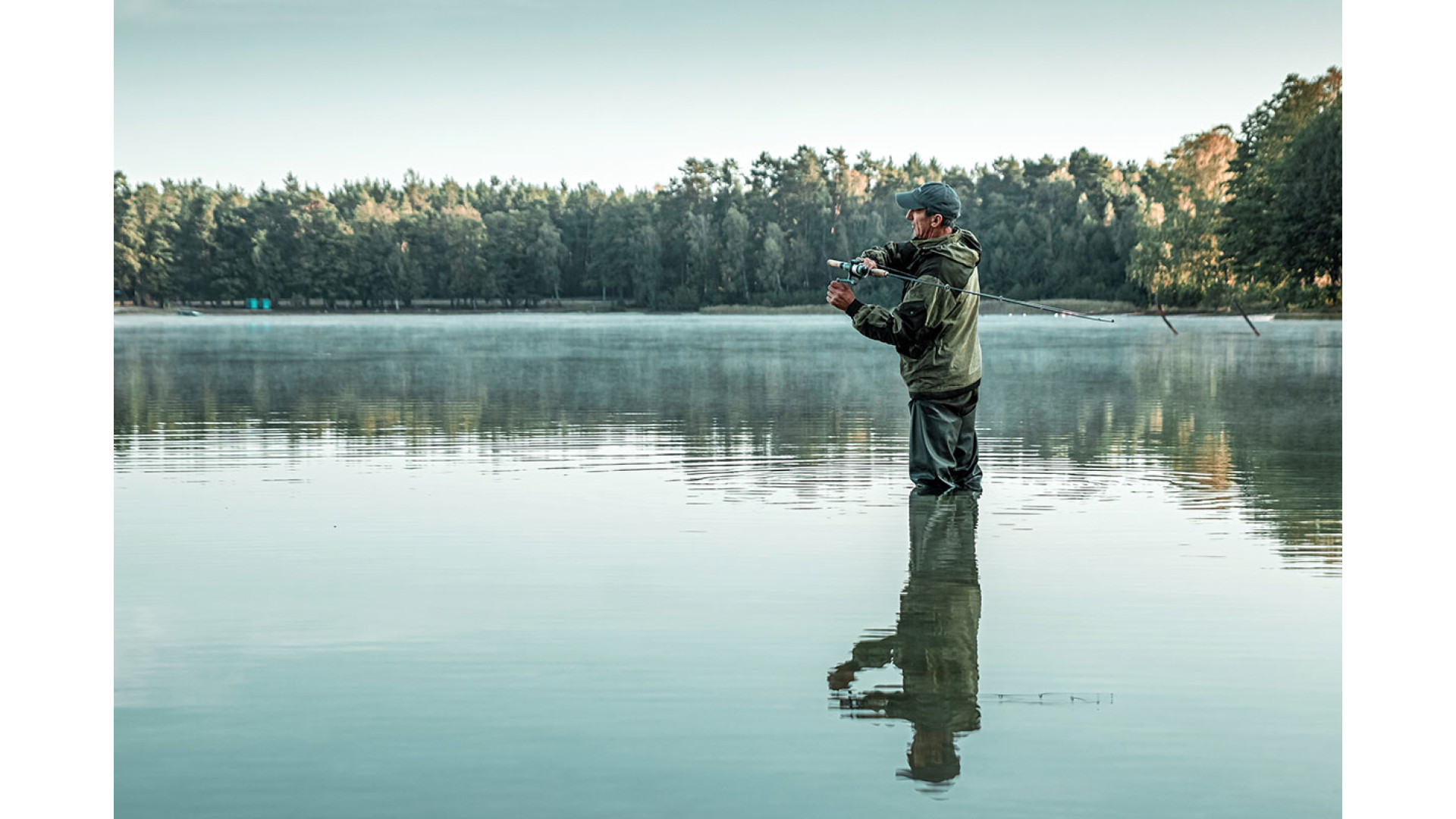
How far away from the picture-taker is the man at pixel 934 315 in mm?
9430

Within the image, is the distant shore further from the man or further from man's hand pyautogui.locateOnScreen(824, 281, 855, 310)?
man's hand pyautogui.locateOnScreen(824, 281, 855, 310)

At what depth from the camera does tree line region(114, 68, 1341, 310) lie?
120 meters

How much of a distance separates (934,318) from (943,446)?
89 cm

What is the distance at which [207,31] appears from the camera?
3447 inches

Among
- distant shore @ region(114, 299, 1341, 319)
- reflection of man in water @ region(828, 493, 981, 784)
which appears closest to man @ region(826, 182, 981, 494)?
reflection of man in water @ region(828, 493, 981, 784)

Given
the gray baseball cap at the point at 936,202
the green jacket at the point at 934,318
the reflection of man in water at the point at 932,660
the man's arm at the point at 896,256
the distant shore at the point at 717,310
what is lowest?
the reflection of man in water at the point at 932,660

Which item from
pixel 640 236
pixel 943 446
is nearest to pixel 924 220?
pixel 943 446

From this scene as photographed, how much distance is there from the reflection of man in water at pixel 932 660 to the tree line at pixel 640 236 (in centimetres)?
8787

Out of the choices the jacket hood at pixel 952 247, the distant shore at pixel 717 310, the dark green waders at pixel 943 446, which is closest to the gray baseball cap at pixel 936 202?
the jacket hood at pixel 952 247

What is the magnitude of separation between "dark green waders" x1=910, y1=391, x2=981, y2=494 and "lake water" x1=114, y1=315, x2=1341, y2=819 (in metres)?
0.29

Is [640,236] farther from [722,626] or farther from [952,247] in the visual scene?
[722,626]

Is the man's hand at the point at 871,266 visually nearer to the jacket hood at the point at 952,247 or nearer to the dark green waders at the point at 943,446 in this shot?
the jacket hood at the point at 952,247
